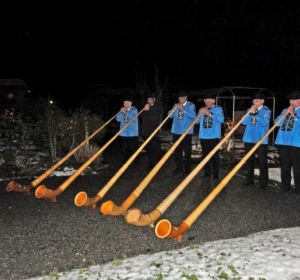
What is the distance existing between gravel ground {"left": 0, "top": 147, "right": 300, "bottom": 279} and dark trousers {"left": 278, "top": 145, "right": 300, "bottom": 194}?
0.26 meters

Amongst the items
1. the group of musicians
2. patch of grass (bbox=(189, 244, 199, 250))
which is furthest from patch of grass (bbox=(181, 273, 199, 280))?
the group of musicians

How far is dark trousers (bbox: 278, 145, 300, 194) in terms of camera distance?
261 inches

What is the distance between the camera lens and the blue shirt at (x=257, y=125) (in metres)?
6.90

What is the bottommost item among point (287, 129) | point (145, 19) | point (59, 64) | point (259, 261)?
point (259, 261)

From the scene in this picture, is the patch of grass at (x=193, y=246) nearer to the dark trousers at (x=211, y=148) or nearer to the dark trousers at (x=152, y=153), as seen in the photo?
the dark trousers at (x=211, y=148)

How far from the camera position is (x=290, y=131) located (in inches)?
257

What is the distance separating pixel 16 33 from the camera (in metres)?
28.3

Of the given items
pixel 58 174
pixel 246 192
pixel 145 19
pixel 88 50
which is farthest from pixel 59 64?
pixel 246 192

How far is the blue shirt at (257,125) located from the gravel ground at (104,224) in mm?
908

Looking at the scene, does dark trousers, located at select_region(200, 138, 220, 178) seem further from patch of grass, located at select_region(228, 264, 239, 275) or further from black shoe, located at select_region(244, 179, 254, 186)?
patch of grass, located at select_region(228, 264, 239, 275)

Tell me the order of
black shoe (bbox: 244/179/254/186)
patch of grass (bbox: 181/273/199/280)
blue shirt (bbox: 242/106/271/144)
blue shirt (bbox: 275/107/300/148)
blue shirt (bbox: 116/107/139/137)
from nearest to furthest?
patch of grass (bbox: 181/273/199/280), blue shirt (bbox: 275/107/300/148), blue shirt (bbox: 242/106/271/144), black shoe (bbox: 244/179/254/186), blue shirt (bbox: 116/107/139/137)

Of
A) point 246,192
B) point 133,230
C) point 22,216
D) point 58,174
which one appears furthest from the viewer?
point 58,174

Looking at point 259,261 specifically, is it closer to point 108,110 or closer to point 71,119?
point 71,119

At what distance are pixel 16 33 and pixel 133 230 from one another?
88.1 feet
